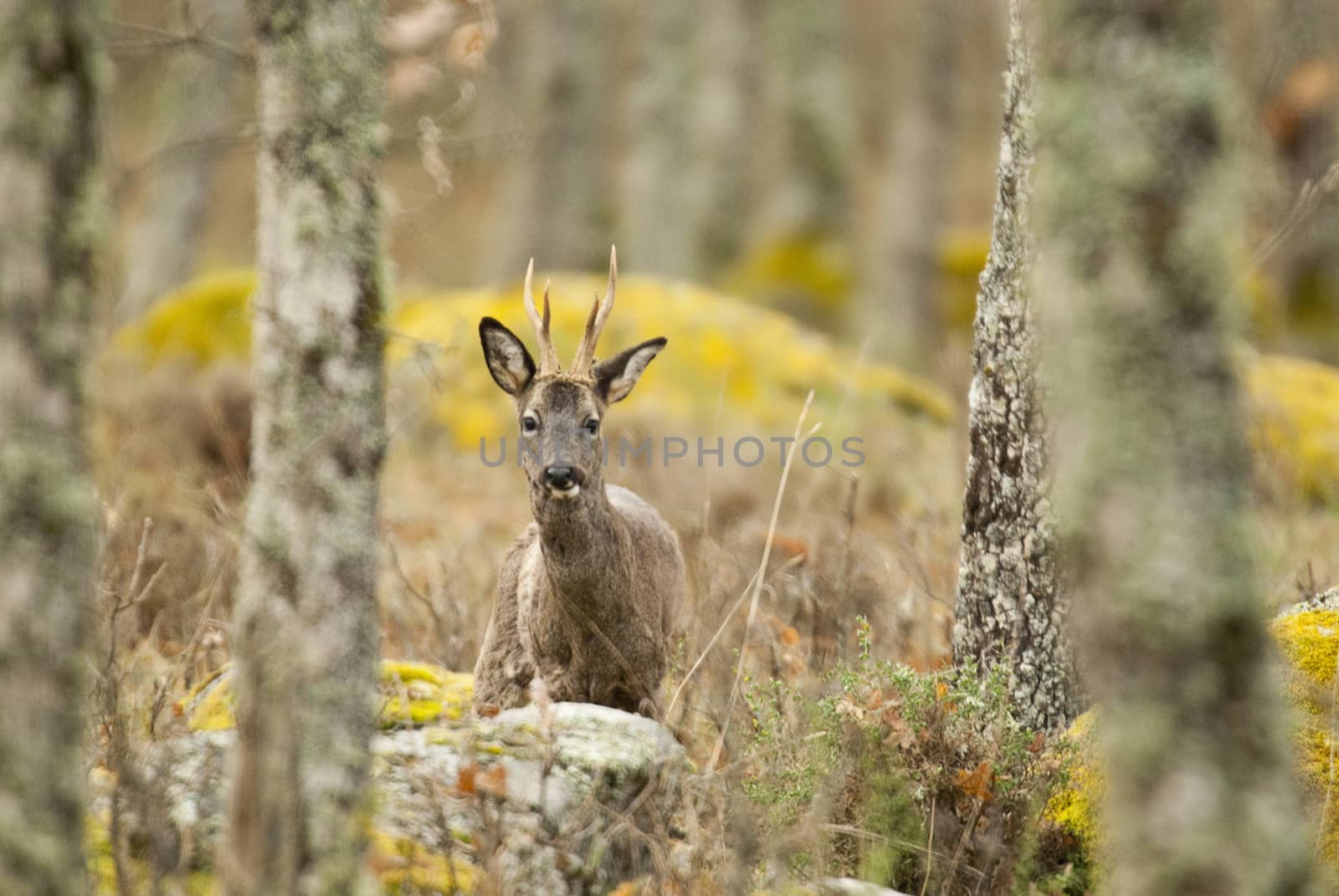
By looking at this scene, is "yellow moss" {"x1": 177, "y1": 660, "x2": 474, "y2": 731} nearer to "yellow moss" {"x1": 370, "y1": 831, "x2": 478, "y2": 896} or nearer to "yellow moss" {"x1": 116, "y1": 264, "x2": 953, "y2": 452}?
"yellow moss" {"x1": 370, "y1": 831, "x2": 478, "y2": 896}

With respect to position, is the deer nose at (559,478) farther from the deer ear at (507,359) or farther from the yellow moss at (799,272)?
the yellow moss at (799,272)

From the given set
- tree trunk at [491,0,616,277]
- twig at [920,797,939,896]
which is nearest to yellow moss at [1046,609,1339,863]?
twig at [920,797,939,896]

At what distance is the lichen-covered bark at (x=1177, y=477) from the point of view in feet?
7.29

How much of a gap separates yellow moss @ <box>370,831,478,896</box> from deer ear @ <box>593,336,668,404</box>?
7.26 ft

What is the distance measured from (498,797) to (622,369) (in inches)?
94.6

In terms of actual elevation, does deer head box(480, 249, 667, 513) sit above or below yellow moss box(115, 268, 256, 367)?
below

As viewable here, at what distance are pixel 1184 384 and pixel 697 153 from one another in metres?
19.8

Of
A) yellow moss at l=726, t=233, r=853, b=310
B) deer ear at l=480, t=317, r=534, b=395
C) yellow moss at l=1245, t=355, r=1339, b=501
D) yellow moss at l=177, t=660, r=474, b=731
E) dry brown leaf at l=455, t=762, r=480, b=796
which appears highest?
yellow moss at l=726, t=233, r=853, b=310

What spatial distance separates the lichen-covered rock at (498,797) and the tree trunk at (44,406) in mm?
525

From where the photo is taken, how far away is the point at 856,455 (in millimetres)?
10023

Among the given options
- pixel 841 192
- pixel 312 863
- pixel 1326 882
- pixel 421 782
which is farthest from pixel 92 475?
pixel 841 192

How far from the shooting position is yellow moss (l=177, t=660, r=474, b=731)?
4.31 metres

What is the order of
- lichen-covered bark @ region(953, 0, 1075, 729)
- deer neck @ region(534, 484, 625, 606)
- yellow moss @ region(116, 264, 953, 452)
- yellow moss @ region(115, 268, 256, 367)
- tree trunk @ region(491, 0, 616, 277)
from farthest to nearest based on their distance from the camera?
tree trunk @ region(491, 0, 616, 277) < yellow moss @ region(115, 268, 256, 367) < yellow moss @ region(116, 264, 953, 452) < deer neck @ region(534, 484, 625, 606) < lichen-covered bark @ region(953, 0, 1075, 729)

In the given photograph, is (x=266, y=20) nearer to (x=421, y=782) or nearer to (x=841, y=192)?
(x=421, y=782)
